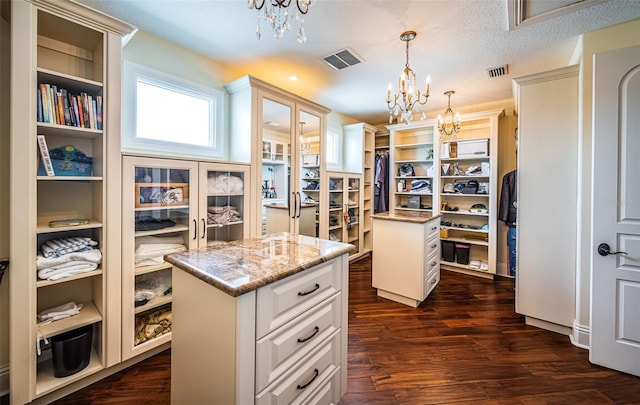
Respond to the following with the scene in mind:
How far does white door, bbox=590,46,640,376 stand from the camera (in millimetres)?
1772

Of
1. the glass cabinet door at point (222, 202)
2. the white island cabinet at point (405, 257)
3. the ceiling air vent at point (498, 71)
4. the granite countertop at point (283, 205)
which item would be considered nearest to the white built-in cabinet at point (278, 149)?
the granite countertop at point (283, 205)

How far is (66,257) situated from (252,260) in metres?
1.30

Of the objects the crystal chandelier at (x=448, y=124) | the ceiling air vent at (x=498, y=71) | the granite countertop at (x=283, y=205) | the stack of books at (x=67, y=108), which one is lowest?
the granite countertop at (x=283, y=205)

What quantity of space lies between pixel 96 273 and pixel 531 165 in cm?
355

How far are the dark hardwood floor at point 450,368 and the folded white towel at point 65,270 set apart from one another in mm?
769

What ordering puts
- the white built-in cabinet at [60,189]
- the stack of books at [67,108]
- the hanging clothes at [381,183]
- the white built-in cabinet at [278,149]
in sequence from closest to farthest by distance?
1. the white built-in cabinet at [60,189]
2. the stack of books at [67,108]
3. the white built-in cabinet at [278,149]
4. the hanging clothes at [381,183]

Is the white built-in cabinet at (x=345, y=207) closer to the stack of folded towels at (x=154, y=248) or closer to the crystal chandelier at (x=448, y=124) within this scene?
the crystal chandelier at (x=448, y=124)

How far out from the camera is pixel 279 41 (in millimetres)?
2369

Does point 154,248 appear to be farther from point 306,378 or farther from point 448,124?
point 448,124

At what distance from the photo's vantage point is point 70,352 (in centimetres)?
163

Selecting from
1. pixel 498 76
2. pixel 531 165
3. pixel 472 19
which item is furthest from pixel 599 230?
pixel 498 76

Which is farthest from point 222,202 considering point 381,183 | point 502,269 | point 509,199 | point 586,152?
point 502,269

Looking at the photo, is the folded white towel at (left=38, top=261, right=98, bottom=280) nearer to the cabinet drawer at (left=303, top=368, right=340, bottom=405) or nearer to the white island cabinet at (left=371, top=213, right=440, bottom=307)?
the cabinet drawer at (left=303, top=368, right=340, bottom=405)

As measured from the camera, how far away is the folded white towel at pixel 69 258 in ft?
5.10
